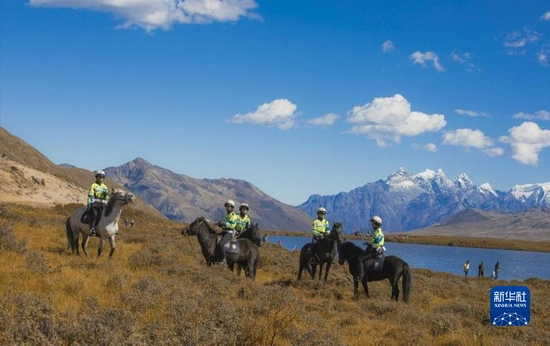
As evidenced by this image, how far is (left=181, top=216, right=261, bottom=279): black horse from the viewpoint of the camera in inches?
690

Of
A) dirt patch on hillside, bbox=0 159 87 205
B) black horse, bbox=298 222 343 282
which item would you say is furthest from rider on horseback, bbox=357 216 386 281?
dirt patch on hillside, bbox=0 159 87 205

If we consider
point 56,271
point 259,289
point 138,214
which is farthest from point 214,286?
point 138,214

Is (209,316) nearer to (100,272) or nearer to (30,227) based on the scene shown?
(100,272)

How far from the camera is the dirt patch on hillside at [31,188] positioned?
6146 centimetres

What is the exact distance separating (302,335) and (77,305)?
14.3ft

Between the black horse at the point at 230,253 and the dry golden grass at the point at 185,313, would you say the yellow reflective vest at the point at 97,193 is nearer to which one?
the dry golden grass at the point at 185,313

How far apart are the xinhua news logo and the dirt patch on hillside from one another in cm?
5933

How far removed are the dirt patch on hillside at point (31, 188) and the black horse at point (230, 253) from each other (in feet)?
159

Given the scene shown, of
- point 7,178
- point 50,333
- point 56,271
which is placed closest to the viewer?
point 50,333

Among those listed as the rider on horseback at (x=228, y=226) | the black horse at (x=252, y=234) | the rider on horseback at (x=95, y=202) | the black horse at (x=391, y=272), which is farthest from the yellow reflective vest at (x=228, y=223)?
the black horse at (x=391, y=272)

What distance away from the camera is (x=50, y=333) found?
6895 millimetres

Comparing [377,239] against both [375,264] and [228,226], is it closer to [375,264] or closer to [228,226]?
[375,264]

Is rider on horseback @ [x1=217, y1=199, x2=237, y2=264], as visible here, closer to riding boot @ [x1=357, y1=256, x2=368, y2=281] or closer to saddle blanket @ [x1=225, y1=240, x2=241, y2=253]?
saddle blanket @ [x1=225, y1=240, x2=241, y2=253]

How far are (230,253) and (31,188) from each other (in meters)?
60.2
